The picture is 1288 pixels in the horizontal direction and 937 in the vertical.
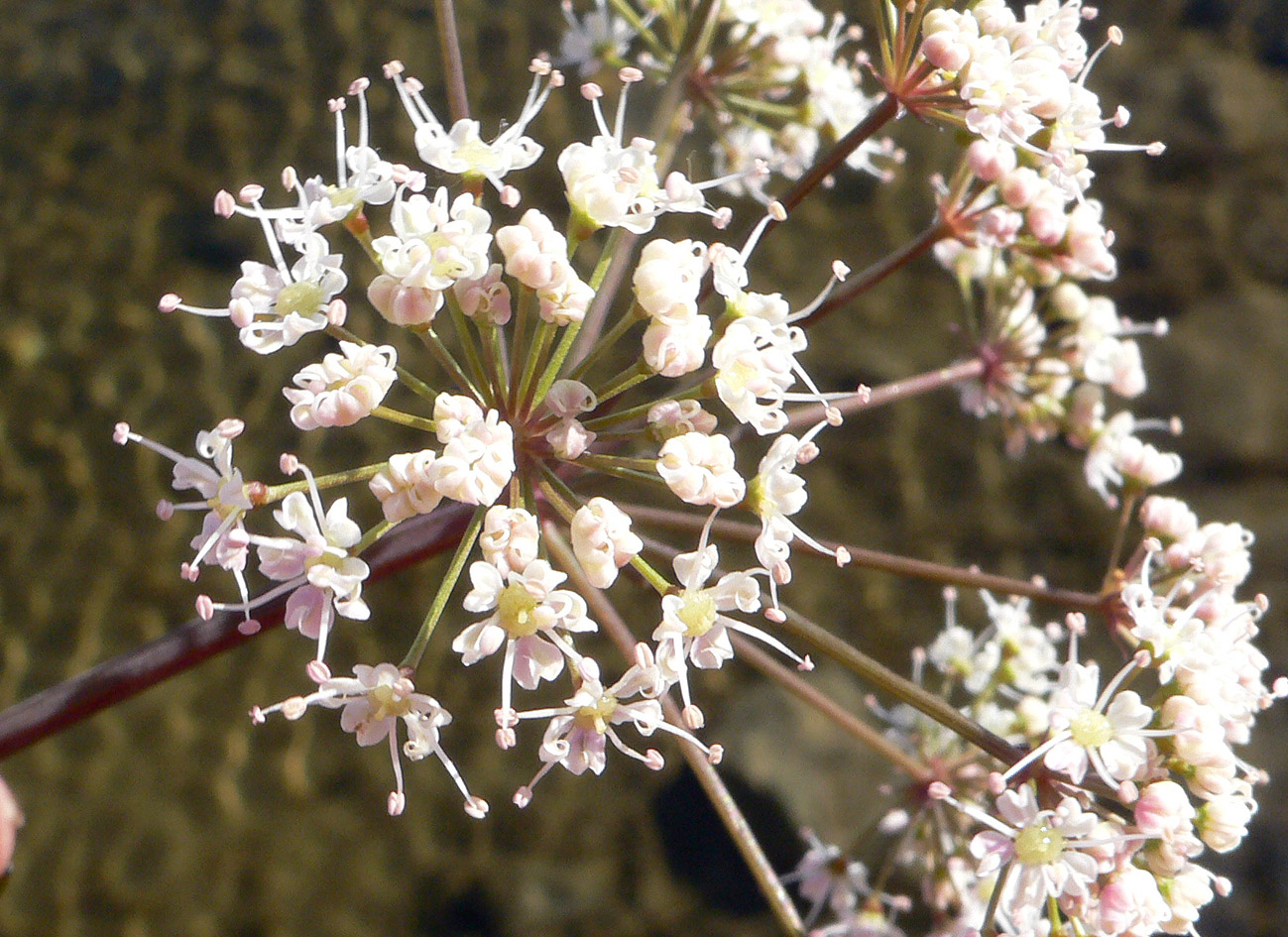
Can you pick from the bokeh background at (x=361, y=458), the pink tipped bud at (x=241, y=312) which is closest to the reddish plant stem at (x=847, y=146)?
the pink tipped bud at (x=241, y=312)

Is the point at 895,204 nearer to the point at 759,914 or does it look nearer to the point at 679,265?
the point at 759,914

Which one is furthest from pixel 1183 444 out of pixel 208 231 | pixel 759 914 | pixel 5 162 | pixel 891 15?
pixel 5 162

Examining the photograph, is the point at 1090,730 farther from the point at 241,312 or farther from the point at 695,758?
the point at 241,312

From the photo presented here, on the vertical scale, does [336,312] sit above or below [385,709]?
above

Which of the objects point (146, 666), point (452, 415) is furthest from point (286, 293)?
point (146, 666)

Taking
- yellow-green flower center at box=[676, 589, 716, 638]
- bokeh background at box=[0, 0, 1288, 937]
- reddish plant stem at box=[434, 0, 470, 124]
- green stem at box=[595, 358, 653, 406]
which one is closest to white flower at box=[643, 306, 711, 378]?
green stem at box=[595, 358, 653, 406]

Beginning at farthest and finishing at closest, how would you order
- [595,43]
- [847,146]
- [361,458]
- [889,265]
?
[361,458]
[595,43]
[889,265]
[847,146]

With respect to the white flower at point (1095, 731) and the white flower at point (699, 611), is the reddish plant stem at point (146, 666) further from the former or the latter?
the white flower at point (1095, 731)

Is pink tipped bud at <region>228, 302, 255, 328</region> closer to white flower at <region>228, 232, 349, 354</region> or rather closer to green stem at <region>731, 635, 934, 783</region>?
white flower at <region>228, 232, 349, 354</region>
